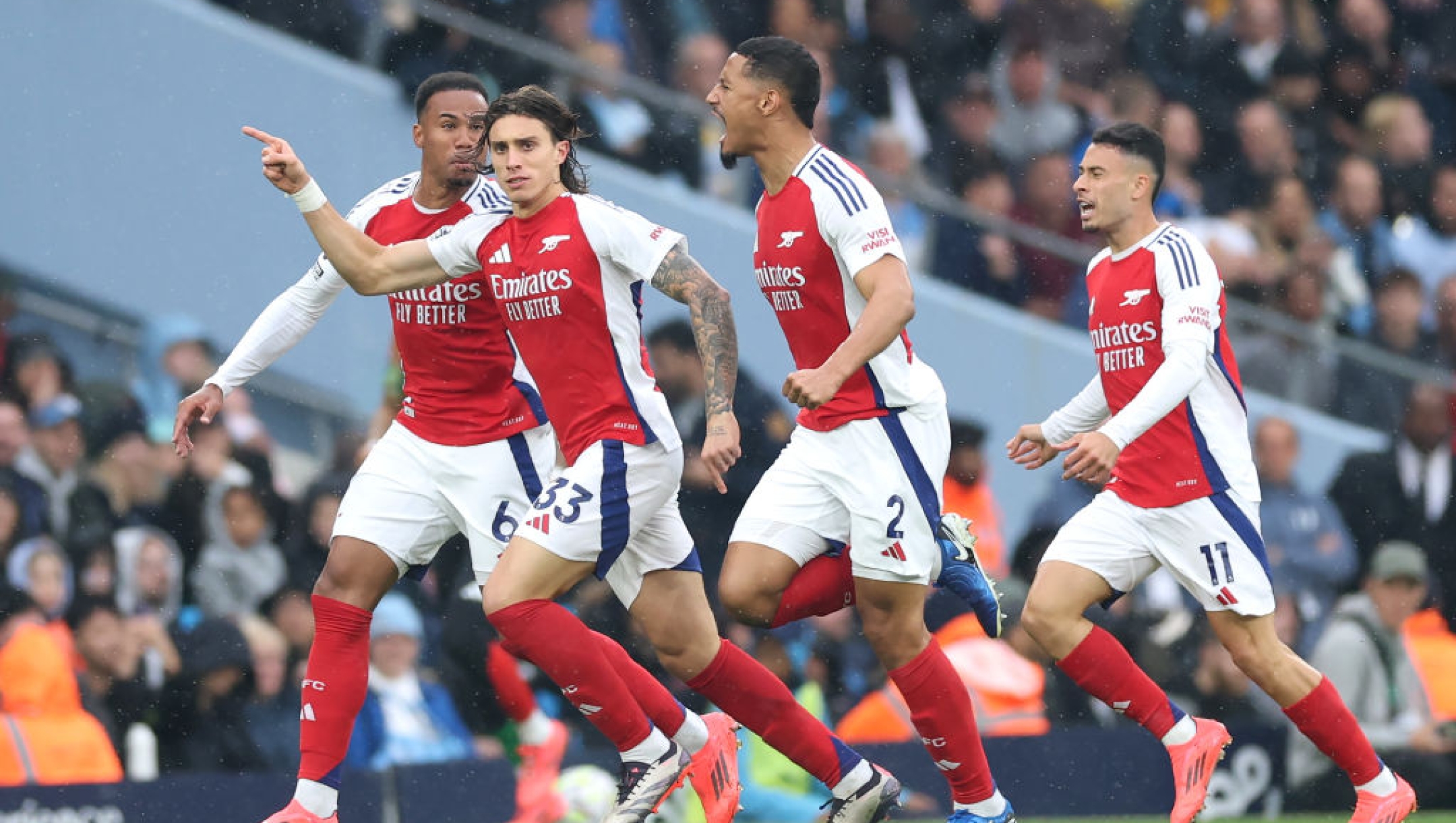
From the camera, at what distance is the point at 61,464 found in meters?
9.85

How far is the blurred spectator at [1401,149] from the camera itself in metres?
14.4

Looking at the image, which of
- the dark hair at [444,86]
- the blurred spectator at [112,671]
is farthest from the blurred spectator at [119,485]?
the dark hair at [444,86]

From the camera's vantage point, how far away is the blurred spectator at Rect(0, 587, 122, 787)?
865 cm

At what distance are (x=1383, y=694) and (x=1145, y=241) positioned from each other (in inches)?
159

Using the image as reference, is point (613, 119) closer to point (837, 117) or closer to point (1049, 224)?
point (837, 117)

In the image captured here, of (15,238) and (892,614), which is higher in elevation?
(15,238)

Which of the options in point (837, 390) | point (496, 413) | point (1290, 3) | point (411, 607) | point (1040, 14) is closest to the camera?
point (837, 390)

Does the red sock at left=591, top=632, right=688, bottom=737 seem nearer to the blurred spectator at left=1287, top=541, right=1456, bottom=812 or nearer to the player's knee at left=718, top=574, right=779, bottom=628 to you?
the player's knee at left=718, top=574, right=779, bottom=628

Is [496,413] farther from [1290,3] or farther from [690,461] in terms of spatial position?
[1290,3]

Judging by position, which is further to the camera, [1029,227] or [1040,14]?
[1040,14]

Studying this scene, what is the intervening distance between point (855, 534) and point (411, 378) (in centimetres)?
157

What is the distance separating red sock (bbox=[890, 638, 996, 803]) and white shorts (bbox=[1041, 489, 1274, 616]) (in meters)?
0.75

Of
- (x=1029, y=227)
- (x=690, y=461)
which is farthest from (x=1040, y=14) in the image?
(x=690, y=461)

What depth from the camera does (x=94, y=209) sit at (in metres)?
10.5
